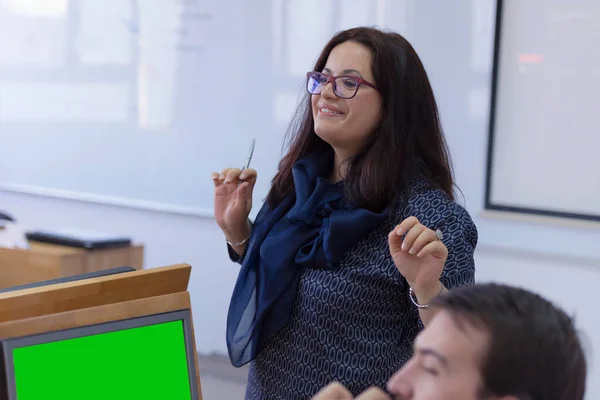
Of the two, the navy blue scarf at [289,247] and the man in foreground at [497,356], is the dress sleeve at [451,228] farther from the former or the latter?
the man in foreground at [497,356]

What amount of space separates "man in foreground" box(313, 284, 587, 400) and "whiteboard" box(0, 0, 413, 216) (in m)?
2.37

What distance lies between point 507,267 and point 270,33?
4.55 ft

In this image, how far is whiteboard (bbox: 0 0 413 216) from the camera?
3.53 meters

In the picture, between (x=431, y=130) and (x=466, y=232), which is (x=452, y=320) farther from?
(x=431, y=130)

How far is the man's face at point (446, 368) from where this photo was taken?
2.83 ft

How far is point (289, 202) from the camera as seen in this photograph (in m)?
1.89

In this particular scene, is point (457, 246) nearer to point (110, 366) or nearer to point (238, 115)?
point (110, 366)

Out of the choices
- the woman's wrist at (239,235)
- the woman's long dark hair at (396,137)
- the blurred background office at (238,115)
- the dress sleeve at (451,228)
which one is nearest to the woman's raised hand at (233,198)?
the woman's wrist at (239,235)

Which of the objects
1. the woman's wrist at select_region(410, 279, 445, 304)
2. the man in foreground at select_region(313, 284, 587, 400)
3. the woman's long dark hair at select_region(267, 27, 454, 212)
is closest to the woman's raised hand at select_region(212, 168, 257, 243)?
the woman's long dark hair at select_region(267, 27, 454, 212)

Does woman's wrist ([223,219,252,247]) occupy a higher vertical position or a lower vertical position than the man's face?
lower

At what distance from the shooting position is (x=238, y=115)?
3.66 m

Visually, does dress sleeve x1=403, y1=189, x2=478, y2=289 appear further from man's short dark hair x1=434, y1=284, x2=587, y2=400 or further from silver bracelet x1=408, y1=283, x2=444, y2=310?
man's short dark hair x1=434, y1=284, x2=587, y2=400

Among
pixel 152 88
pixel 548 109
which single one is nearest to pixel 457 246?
pixel 548 109

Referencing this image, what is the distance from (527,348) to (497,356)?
32 mm
